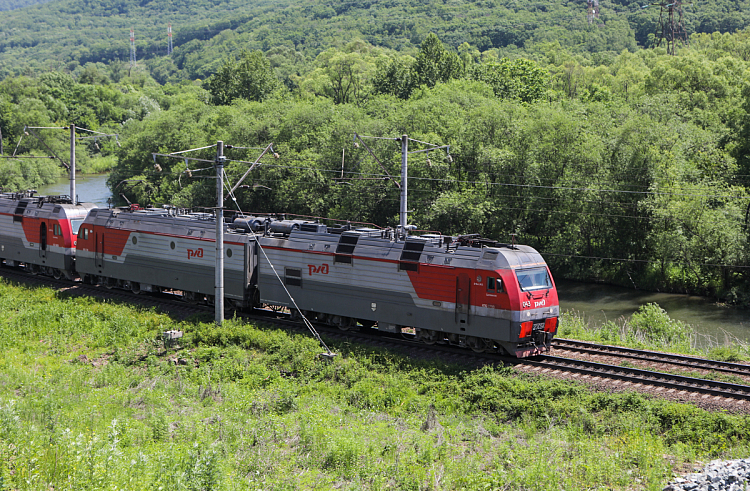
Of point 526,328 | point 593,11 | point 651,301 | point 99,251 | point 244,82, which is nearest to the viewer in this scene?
point 526,328

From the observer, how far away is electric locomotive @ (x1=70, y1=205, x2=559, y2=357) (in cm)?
2316

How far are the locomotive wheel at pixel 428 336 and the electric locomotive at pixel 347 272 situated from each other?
0.13ft

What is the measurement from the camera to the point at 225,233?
30453 millimetres

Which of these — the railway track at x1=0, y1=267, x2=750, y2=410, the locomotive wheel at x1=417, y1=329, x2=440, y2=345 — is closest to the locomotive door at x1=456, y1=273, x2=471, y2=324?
the railway track at x1=0, y1=267, x2=750, y2=410

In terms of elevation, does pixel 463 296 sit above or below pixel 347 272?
below

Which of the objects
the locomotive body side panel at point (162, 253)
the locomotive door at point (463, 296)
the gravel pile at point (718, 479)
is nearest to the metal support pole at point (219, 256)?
the locomotive body side panel at point (162, 253)

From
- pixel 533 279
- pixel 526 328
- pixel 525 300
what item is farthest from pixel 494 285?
pixel 526 328

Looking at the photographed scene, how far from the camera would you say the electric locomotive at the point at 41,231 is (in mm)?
37531

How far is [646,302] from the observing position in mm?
45906

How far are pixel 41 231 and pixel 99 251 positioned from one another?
5.26m

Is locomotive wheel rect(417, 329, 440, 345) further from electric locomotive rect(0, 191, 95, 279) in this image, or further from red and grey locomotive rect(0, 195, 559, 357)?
electric locomotive rect(0, 191, 95, 279)

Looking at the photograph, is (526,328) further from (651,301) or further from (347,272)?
(651,301)

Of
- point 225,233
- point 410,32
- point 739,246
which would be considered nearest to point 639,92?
point 739,246

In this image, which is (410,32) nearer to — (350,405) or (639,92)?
(639,92)
